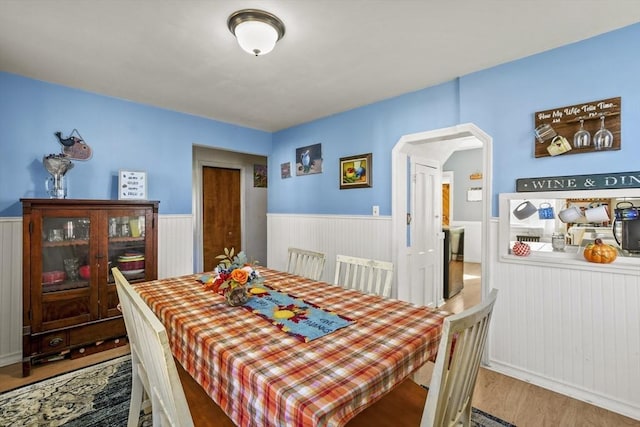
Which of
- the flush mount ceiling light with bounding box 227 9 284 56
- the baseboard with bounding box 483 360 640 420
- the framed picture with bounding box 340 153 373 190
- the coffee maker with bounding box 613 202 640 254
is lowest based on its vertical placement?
the baseboard with bounding box 483 360 640 420

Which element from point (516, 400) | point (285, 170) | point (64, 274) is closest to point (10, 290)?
point (64, 274)

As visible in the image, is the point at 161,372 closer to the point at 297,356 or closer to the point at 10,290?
the point at 297,356

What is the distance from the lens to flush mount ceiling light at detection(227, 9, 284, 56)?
1704 millimetres

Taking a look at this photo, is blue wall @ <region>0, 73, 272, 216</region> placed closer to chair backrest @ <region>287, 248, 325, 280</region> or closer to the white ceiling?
the white ceiling

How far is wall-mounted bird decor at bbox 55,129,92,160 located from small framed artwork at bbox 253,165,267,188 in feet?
9.06

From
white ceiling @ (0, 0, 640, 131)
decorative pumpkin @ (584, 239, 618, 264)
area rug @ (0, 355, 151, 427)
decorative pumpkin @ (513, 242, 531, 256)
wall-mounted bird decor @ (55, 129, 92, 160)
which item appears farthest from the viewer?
wall-mounted bird decor @ (55, 129, 92, 160)

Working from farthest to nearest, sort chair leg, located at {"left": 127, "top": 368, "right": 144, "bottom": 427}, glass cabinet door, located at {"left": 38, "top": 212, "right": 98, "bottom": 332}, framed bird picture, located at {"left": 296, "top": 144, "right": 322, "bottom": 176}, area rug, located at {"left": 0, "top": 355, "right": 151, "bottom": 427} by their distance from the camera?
framed bird picture, located at {"left": 296, "top": 144, "right": 322, "bottom": 176}, glass cabinet door, located at {"left": 38, "top": 212, "right": 98, "bottom": 332}, area rug, located at {"left": 0, "top": 355, "right": 151, "bottom": 427}, chair leg, located at {"left": 127, "top": 368, "right": 144, "bottom": 427}

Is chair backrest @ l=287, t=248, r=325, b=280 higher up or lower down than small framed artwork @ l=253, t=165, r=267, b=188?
lower down

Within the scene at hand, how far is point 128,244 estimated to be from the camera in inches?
111

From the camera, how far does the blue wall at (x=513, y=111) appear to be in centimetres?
186

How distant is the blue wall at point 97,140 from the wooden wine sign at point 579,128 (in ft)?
11.0

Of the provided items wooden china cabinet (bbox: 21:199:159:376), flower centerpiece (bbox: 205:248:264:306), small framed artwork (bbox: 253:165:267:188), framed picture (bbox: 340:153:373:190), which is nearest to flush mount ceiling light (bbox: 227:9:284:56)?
flower centerpiece (bbox: 205:248:264:306)

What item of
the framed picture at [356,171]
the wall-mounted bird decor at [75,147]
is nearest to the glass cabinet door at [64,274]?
the wall-mounted bird decor at [75,147]

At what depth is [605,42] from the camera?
1919 mm
